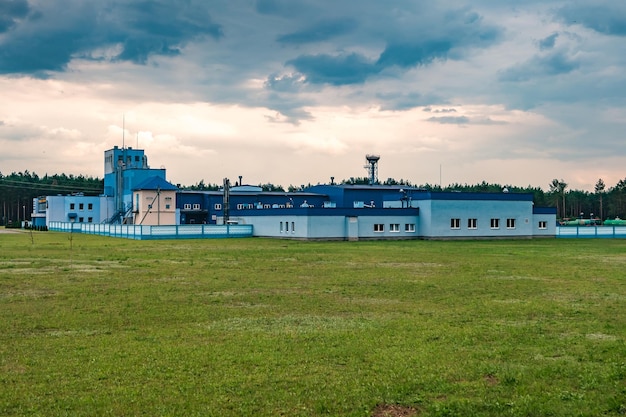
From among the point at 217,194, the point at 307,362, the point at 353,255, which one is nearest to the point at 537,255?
the point at 353,255

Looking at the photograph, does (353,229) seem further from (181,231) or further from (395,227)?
(181,231)

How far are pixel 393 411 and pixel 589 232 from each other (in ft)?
271

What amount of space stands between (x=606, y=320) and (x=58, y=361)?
14837mm

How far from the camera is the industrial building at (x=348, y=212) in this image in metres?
77.3

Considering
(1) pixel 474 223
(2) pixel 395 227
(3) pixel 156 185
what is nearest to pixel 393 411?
(2) pixel 395 227

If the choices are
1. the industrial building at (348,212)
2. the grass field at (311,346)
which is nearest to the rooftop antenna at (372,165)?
the industrial building at (348,212)

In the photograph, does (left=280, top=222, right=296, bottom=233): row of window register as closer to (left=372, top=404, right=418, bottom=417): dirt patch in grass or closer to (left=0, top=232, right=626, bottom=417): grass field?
(left=0, top=232, right=626, bottom=417): grass field

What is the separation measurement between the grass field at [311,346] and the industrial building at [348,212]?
149 ft

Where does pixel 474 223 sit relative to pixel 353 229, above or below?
above

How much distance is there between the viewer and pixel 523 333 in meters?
17.7

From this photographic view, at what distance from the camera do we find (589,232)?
86.7 metres

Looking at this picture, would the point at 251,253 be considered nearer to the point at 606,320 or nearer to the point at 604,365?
the point at 606,320

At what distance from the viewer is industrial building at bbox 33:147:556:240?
254 ft

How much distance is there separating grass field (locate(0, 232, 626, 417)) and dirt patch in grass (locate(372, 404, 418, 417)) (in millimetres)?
48
